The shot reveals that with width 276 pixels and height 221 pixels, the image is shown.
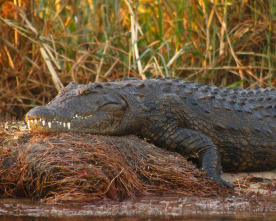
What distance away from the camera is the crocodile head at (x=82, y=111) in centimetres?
461

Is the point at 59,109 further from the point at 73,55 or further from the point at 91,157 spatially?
the point at 73,55

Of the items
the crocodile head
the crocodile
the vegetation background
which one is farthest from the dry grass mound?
the vegetation background

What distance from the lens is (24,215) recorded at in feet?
11.1

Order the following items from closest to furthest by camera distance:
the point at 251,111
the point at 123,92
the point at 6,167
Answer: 1. the point at 6,167
2. the point at 123,92
3. the point at 251,111

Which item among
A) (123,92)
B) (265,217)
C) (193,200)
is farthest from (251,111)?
(265,217)

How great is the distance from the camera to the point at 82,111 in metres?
4.88

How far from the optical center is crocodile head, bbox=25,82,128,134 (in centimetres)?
461

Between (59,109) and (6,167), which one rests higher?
(59,109)

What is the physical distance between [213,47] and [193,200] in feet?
14.7

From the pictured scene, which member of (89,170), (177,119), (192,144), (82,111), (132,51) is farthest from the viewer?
(132,51)

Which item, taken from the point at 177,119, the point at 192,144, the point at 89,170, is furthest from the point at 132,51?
the point at 89,170

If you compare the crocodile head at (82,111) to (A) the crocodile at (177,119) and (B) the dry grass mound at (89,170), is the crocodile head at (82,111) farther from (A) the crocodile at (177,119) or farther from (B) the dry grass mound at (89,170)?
(B) the dry grass mound at (89,170)

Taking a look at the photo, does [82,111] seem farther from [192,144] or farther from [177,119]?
[192,144]

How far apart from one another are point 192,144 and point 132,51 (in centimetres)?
326
